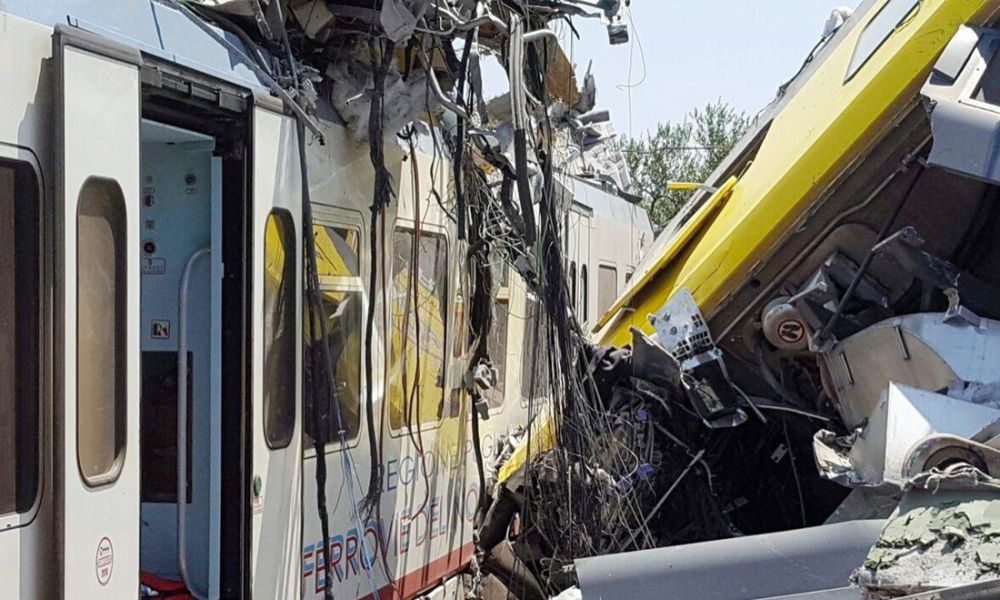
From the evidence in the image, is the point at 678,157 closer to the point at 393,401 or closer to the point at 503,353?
the point at 503,353

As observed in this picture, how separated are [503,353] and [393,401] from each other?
2151 mm

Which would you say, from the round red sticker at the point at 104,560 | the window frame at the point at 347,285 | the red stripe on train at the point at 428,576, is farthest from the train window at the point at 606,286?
the round red sticker at the point at 104,560

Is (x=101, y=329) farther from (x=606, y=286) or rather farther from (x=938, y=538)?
(x=606, y=286)

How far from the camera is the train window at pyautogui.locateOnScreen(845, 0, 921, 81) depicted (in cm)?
522

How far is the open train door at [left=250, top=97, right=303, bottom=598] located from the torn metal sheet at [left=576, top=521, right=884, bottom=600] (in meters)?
1.24

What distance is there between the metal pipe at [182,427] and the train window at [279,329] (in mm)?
259

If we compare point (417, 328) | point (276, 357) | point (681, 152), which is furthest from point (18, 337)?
point (681, 152)

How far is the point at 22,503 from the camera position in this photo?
299cm

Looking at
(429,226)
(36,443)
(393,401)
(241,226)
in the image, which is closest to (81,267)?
(36,443)

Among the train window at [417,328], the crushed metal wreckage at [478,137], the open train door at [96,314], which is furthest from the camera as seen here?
the train window at [417,328]

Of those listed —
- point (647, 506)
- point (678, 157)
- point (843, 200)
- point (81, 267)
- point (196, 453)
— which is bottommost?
point (647, 506)

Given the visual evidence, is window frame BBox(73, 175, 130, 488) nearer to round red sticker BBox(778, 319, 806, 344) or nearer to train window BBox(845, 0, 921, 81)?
round red sticker BBox(778, 319, 806, 344)

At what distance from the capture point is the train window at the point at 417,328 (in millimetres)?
5555

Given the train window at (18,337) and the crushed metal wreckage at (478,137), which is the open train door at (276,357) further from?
the train window at (18,337)
